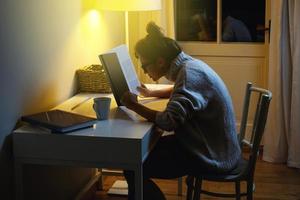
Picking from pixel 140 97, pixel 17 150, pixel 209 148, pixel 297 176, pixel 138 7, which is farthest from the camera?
pixel 297 176

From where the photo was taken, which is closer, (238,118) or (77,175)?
(77,175)

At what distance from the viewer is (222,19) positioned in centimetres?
403

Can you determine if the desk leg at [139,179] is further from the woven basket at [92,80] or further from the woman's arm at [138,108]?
the woven basket at [92,80]

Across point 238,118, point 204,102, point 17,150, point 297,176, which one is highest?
point 204,102

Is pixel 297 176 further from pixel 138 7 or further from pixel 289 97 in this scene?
pixel 138 7

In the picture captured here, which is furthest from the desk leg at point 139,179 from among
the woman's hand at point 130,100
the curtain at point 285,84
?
the curtain at point 285,84

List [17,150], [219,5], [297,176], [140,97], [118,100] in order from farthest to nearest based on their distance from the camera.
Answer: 1. [219,5]
2. [297,176]
3. [140,97]
4. [118,100]
5. [17,150]

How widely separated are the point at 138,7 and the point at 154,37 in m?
0.76

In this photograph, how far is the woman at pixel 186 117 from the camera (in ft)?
7.29

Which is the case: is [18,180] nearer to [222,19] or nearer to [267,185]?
[267,185]

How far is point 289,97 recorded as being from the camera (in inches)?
149

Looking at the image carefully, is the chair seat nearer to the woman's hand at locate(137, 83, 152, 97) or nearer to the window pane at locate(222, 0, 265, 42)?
the woman's hand at locate(137, 83, 152, 97)

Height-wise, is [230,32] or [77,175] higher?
[230,32]

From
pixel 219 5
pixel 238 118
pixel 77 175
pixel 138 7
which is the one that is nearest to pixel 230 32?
pixel 219 5
